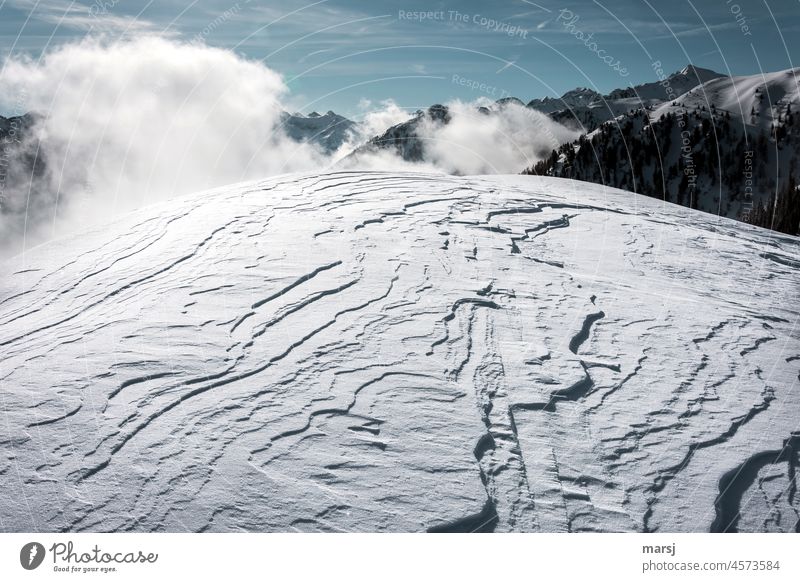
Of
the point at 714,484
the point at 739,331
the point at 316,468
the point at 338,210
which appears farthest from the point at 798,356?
the point at 338,210

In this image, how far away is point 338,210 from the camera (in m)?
7.77

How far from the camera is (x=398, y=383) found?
3971 millimetres
